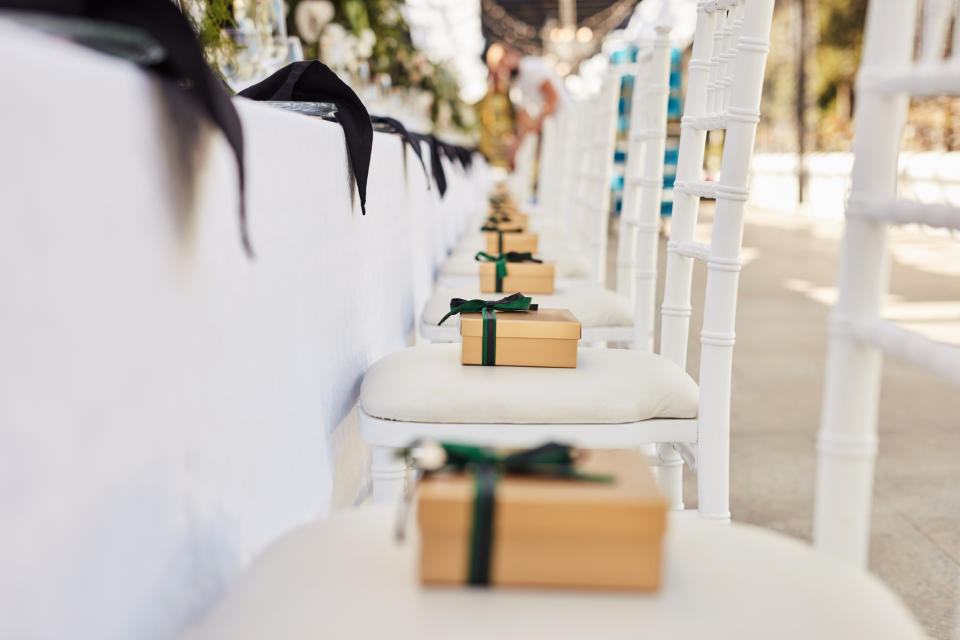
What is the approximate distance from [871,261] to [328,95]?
2.47 feet

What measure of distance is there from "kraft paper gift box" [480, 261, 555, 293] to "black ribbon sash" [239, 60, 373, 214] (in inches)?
26.8

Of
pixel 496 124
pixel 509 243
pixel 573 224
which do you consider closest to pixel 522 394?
pixel 509 243

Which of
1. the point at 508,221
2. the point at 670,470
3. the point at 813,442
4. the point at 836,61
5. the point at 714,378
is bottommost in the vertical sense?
the point at 813,442

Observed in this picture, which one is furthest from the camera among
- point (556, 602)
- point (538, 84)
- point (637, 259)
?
point (538, 84)

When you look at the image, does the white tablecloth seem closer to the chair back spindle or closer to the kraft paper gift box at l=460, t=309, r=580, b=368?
the kraft paper gift box at l=460, t=309, r=580, b=368

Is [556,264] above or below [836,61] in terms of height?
below

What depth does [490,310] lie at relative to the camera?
4.17 feet

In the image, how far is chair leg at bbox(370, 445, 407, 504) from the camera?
1.07 meters

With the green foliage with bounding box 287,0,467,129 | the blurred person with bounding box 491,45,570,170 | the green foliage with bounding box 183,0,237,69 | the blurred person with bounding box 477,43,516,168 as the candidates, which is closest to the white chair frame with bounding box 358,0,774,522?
the green foliage with bounding box 183,0,237,69

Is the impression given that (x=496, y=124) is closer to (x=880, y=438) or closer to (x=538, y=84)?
(x=538, y=84)

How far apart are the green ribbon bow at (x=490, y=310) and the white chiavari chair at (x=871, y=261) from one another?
498 mm

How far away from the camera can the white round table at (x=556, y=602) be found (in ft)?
1.69

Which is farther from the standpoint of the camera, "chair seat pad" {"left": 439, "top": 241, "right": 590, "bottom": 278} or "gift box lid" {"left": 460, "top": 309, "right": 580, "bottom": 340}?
"chair seat pad" {"left": 439, "top": 241, "right": 590, "bottom": 278}

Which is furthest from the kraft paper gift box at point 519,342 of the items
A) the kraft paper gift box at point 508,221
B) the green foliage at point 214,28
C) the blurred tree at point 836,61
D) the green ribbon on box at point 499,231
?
the blurred tree at point 836,61
